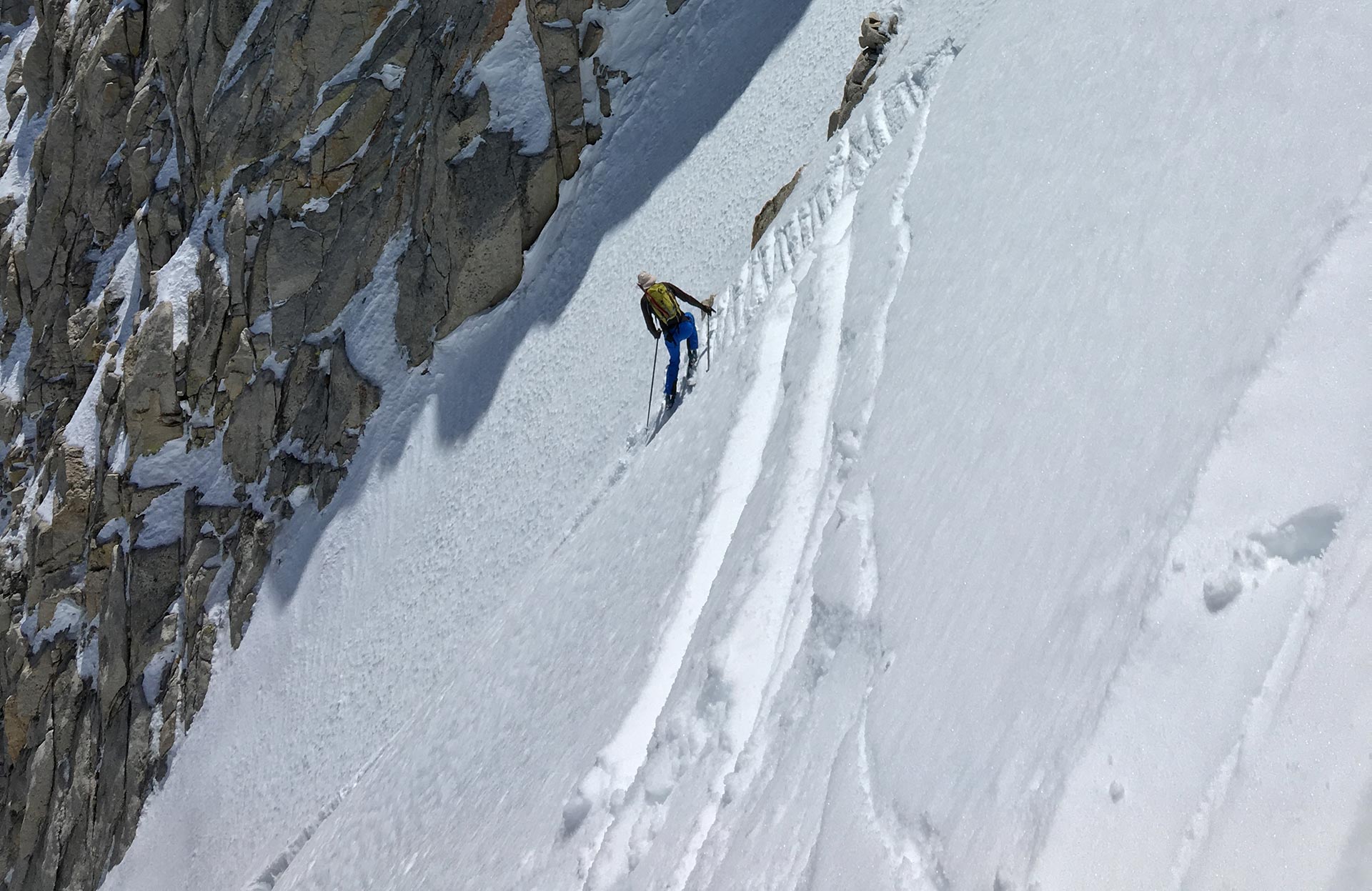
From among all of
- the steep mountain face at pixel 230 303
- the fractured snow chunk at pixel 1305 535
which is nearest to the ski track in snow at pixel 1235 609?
the fractured snow chunk at pixel 1305 535

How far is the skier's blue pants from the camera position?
410 inches

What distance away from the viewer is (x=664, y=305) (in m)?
10.2

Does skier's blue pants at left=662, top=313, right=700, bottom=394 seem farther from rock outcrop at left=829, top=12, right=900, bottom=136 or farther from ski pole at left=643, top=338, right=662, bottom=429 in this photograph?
rock outcrop at left=829, top=12, right=900, bottom=136

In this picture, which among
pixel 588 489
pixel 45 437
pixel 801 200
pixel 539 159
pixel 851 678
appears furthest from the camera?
pixel 45 437

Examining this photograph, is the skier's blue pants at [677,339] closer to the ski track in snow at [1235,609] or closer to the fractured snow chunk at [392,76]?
the ski track in snow at [1235,609]

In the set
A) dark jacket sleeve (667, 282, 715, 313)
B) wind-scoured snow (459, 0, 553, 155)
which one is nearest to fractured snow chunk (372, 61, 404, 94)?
wind-scoured snow (459, 0, 553, 155)

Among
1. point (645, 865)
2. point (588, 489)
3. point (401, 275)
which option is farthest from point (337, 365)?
point (645, 865)

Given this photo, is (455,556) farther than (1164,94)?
Yes

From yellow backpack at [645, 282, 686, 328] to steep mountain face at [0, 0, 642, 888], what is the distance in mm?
7964

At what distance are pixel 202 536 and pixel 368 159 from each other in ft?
26.6

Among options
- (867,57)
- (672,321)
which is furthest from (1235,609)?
(867,57)

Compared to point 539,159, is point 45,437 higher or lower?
lower

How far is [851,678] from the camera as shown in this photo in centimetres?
475

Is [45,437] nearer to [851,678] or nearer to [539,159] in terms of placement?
[539,159]
